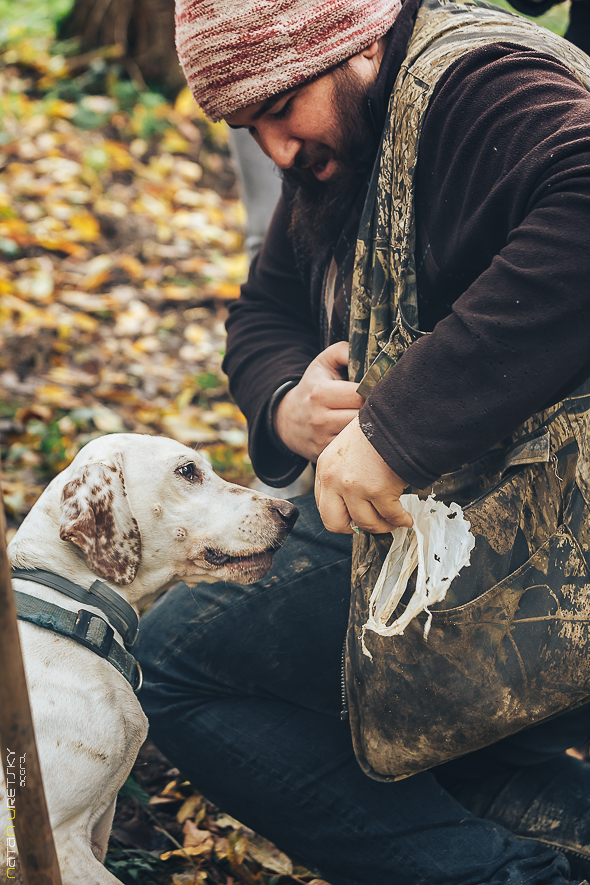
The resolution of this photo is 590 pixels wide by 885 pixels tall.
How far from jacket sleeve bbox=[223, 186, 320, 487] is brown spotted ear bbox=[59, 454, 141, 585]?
0.49 meters

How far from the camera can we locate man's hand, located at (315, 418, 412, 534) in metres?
1.53

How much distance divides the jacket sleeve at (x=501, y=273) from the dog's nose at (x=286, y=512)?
793 mm

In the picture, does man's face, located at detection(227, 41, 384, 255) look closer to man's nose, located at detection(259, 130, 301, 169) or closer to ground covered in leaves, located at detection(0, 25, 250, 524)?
man's nose, located at detection(259, 130, 301, 169)

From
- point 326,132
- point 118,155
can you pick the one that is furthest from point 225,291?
point 326,132

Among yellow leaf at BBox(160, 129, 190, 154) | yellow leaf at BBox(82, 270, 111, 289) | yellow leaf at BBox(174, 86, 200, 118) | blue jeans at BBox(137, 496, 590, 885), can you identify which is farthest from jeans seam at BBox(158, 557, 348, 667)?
yellow leaf at BBox(174, 86, 200, 118)

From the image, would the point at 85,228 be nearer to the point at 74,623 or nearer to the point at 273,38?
the point at 273,38

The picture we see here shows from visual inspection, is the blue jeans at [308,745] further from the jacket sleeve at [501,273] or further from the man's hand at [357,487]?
the jacket sleeve at [501,273]

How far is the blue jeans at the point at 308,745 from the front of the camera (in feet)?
6.71

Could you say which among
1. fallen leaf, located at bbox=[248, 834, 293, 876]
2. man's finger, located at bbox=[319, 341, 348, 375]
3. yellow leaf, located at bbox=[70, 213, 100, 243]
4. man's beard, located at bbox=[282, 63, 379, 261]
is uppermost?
man's beard, located at bbox=[282, 63, 379, 261]

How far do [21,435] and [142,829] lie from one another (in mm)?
2354

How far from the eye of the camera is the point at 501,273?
1.42m

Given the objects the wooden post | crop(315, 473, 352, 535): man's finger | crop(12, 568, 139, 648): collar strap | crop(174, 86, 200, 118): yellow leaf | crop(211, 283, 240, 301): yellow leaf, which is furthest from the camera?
crop(174, 86, 200, 118): yellow leaf

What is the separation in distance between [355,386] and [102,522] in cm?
78

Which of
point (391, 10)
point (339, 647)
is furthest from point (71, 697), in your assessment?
point (391, 10)
